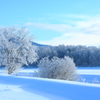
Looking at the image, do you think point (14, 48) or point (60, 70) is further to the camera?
point (14, 48)

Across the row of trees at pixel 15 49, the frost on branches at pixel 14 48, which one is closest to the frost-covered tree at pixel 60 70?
the row of trees at pixel 15 49

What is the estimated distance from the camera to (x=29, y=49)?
2575 centimetres

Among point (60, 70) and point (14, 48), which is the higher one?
point (14, 48)

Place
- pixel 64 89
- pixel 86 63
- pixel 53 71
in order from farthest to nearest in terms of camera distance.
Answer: pixel 86 63 → pixel 53 71 → pixel 64 89

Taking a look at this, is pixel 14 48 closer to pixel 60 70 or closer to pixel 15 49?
pixel 15 49

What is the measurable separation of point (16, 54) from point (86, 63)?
2295 inches

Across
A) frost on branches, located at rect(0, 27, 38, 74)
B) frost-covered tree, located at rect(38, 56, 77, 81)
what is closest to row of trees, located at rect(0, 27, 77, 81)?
frost on branches, located at rect(0, 27, 38, 74)

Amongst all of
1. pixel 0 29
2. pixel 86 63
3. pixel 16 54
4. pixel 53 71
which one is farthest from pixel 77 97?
pixel 86 63

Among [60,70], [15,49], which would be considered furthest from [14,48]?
[60,70]

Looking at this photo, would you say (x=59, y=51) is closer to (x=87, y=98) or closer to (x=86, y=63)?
(x=86, y=63)

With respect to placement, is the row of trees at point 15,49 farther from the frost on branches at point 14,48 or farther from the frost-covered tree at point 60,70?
the frost-covered tree at point 60,70

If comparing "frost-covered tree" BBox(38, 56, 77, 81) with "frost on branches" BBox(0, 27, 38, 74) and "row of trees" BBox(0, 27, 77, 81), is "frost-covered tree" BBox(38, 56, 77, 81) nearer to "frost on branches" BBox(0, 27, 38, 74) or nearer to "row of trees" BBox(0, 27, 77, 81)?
"row of trees" BBox(0, 27, 77, 81)

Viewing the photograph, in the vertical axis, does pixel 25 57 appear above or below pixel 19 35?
below

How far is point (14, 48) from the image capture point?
2467cm
